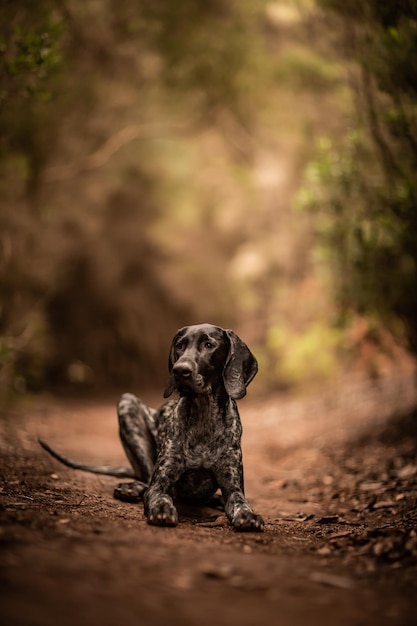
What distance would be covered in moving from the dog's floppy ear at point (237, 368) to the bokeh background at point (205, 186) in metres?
2.83

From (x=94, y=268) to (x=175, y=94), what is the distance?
219 inches

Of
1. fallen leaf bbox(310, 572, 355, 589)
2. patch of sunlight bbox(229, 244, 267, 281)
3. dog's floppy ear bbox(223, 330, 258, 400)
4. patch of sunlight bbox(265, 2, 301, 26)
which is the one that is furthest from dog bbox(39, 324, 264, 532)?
patch of sunlight bbox(229, 244, 267, 281)

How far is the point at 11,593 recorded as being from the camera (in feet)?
6.45

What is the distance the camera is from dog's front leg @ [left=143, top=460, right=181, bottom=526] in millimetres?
3326

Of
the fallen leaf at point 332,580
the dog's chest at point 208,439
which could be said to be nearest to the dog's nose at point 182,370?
the dog's chest at point 208,439

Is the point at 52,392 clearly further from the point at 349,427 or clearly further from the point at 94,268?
the point at 349,427

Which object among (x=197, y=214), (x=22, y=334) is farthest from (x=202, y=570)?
(x=197, y=214)

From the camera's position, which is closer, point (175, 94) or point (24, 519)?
point (24, 519)

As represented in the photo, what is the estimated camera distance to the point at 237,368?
387 cm

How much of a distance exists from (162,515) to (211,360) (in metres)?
1.06

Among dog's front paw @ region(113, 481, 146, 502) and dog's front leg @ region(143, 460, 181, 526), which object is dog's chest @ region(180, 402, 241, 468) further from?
dog's front paw @ region(113, 481, 146, 502)

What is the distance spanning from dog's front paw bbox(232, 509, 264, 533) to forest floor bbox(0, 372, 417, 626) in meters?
0.07

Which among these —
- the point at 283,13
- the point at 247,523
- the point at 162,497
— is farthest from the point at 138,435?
the point at 283,13

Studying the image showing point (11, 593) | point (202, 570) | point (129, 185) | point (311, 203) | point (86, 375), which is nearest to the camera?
point (11, 593)
